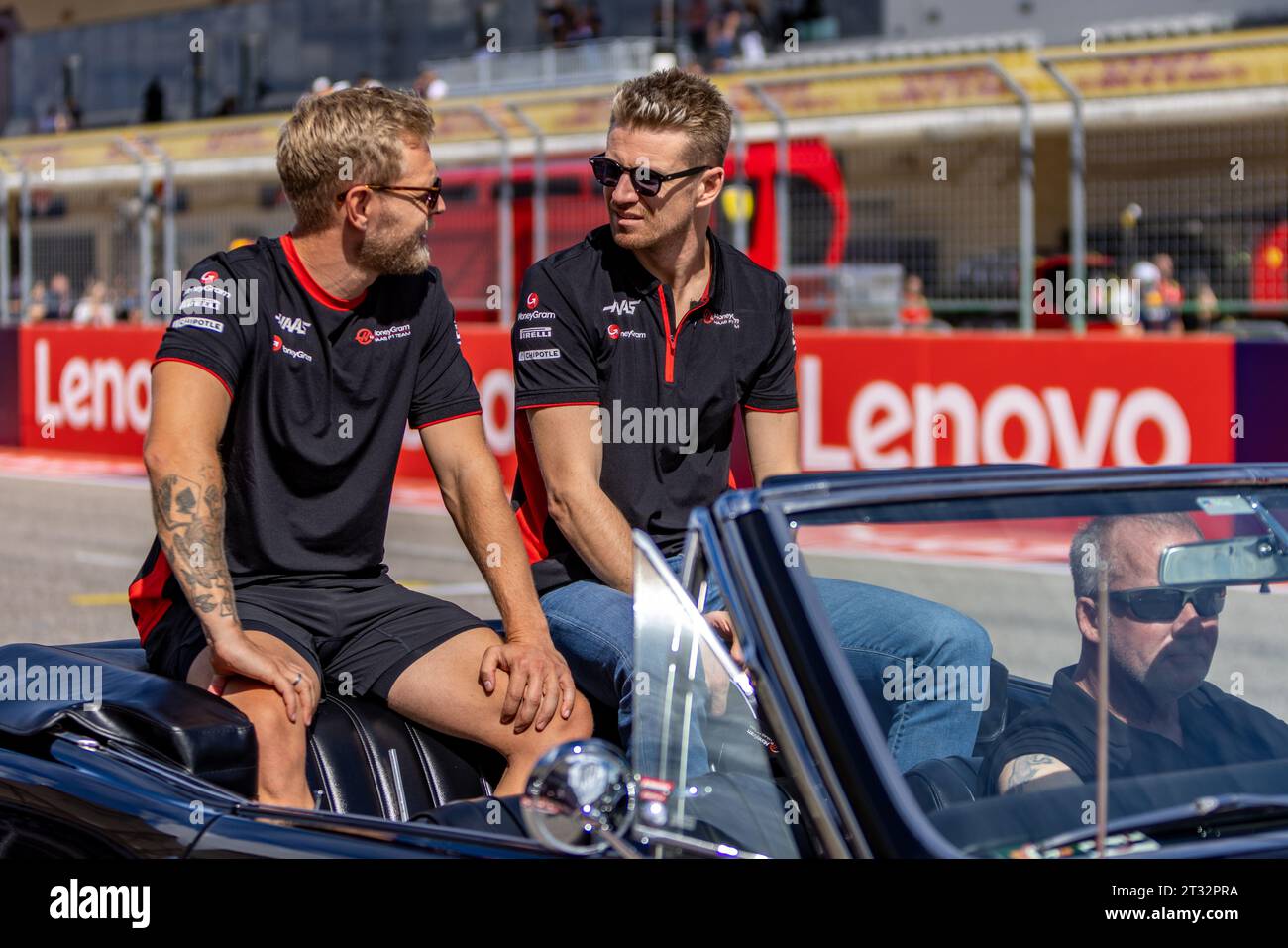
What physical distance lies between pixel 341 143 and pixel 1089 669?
5.87ft

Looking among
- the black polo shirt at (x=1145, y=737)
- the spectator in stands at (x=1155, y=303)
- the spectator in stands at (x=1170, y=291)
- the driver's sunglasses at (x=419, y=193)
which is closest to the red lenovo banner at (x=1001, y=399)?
the spectator in stands at (x=1155, y=303)

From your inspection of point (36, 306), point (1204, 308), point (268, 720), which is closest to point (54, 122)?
→ point (36, 306)

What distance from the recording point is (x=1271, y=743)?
2463mm

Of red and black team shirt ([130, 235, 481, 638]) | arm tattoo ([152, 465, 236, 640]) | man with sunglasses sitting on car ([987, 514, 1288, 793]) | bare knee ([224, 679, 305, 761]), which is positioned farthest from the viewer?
red and black team shirt ([130, 235, 481, 638])

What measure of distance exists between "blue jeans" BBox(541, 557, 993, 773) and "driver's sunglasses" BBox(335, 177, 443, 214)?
0.82 meters

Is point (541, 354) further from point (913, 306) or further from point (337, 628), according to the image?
point (913, 306)

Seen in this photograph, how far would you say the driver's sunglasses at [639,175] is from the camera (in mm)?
3752

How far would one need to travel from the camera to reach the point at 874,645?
2.55m

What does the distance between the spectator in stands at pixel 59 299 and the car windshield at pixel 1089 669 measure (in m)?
17.2

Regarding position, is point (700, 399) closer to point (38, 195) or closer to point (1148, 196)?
point (1148, 196)

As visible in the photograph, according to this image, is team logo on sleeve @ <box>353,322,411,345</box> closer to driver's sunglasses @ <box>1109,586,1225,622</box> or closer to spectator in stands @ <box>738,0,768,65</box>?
driver's sunglasses @ <box>1109,586,1225,622</box>

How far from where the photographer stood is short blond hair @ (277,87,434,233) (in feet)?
11.2

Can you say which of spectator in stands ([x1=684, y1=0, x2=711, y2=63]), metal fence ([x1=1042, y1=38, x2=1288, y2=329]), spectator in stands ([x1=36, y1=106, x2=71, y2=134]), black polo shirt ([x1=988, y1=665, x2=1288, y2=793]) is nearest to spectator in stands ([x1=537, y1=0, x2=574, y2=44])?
spectator in stands ([x1=684, y1=0, x2=711, y2=63])
